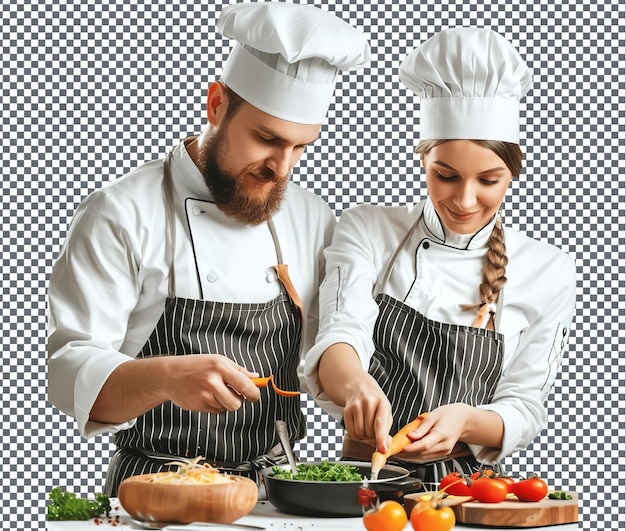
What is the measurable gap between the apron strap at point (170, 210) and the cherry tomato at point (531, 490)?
3.45 ft

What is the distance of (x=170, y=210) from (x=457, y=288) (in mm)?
832

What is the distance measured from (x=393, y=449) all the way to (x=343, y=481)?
0.53 ft

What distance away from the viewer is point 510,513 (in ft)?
7.24

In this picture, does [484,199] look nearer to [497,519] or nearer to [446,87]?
[446,87]

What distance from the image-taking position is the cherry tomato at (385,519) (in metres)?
2.02

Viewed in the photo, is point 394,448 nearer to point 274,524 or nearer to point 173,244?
point 274,524

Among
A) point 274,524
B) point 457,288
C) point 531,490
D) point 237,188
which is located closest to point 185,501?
point 274,524

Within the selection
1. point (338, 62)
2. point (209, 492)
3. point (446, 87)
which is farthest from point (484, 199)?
point (209, 492)

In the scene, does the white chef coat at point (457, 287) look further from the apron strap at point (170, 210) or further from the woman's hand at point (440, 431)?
the apron strap at point (170, 210)

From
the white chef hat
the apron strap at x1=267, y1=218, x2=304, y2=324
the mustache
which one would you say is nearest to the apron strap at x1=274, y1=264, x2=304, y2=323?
the apron strap at x1=267, y1=218, x2=304, y2=324

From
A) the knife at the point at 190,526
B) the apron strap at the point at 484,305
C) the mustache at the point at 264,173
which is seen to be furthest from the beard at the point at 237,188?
the knife at the point at 190,526

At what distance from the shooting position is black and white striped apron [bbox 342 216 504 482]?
9.06 feet

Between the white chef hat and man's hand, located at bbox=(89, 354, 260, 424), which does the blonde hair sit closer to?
the white chef hat

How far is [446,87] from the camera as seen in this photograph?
2.83 meters
